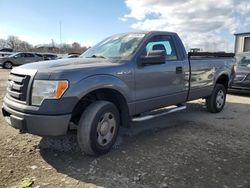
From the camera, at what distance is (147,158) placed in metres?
4.40

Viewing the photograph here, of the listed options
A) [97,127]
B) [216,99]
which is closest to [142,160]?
[97,127]

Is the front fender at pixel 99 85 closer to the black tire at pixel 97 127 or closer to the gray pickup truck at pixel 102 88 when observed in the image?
the gray pickup truck at pixel 102 88

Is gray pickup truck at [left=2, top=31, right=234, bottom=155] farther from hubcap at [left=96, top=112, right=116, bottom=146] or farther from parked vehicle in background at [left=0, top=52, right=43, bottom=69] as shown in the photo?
parked vehicle in background at [left=0, top=52, right=43, bottom=69]

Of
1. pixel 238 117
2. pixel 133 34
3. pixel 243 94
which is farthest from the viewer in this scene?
pixel 243 94

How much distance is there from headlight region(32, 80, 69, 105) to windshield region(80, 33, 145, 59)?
4.77ft

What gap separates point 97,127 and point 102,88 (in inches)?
22.3

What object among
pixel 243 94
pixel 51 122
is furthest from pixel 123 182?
pixel 243 94

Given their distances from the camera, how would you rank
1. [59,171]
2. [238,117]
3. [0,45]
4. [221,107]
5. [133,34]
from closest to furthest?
[59,171]
[133,34]
[238,117]
[221,107]
[0,45]

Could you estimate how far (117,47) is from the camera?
536 centimetres

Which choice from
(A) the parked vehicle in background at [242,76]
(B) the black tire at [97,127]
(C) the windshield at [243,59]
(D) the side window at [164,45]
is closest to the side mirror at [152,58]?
(D) the side window at [164,45]

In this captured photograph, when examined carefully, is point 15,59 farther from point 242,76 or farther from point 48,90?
point 48,90

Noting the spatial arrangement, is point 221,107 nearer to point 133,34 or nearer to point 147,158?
point 133,34

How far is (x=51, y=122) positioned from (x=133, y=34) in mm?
2571

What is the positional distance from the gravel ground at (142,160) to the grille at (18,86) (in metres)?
0.92
